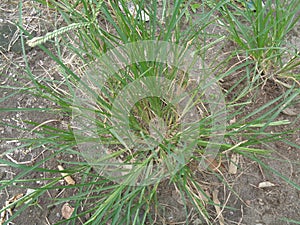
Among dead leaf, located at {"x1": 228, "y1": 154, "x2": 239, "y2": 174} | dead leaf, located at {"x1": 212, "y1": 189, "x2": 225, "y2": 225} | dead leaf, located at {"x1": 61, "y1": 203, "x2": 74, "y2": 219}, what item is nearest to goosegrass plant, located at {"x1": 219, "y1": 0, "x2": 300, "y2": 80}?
dead leaf, located at {"x1": 228, "y1": 154, "x2": 239, "y2": 174}

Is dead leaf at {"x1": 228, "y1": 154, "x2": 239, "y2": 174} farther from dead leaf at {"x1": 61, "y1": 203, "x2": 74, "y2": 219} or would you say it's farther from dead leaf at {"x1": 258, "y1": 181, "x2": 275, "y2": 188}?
dead leaf at {"x1": 61, "y1": 203, "x2": 74, "y2": 219}

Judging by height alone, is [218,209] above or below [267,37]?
below

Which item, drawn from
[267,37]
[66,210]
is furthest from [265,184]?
[66,210]

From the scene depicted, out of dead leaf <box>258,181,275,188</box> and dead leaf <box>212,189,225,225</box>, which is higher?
dead leaf <box>212,189,225,225</box>

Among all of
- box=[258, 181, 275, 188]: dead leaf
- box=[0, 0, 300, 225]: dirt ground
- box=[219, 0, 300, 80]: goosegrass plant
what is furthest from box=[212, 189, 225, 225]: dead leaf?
box=[219, 0, 300, 80]: goosegrass plant

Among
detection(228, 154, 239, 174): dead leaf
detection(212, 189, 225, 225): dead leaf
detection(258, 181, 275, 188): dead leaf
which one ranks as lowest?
detection(258, 181, 275, 188): dead leaf

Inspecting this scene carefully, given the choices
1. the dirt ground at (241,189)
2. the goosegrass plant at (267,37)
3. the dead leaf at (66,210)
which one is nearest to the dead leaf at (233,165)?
the dirt ground at (241,189)

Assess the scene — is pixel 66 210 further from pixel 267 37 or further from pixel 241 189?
pixel 267 37

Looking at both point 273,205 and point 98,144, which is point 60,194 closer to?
point 98,144

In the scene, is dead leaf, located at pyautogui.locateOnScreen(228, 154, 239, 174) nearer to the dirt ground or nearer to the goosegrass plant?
the dirt ground

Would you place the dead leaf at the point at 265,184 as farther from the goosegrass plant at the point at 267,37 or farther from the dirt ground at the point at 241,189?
the goosegrass plant at the point at 267,37

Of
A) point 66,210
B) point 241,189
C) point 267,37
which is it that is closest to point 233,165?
point 241,189
